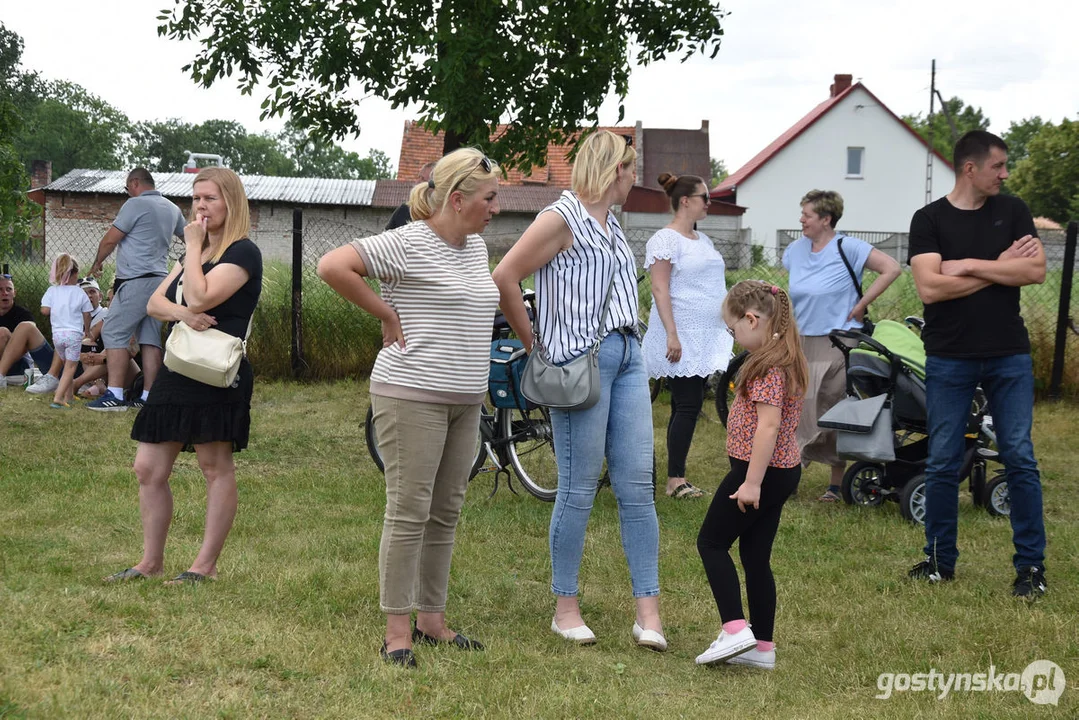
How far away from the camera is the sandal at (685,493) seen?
736 centimetres

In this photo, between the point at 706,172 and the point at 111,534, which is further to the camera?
the point at 706,172

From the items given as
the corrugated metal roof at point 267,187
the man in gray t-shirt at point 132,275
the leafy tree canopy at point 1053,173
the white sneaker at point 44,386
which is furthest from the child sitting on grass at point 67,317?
the leafy tree canopy at point 1053,173

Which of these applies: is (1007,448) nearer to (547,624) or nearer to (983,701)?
(983,701)

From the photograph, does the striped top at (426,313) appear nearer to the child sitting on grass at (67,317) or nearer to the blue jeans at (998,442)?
the blue jeans at (998,442)

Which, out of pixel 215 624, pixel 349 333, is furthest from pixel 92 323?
pixel 215 624

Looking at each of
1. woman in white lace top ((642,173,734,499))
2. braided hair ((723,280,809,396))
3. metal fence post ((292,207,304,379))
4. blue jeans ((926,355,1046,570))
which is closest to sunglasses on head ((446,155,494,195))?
braided hair ((723,280,809,396))

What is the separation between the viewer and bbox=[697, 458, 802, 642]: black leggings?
4188mm

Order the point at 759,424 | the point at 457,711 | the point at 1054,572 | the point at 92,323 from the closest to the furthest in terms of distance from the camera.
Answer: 1. the point at 457,711
2. the point at 759,424
3. the point at 1054,572
4. the point at 92,323

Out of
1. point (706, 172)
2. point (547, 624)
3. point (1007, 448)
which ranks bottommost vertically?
point (547, 624)

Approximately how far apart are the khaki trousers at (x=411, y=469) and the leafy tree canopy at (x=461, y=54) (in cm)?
744

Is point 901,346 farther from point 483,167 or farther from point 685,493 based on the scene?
point 483,167

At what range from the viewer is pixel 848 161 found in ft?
172

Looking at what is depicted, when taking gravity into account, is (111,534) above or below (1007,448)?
below

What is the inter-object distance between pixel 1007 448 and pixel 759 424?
184cm
